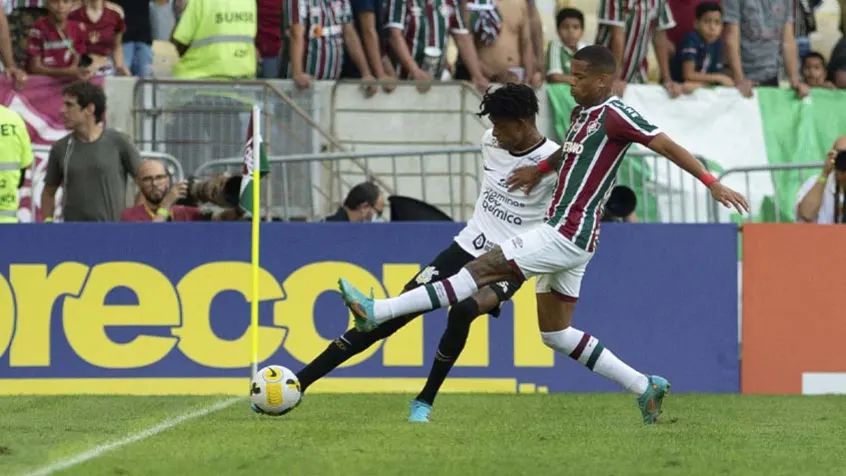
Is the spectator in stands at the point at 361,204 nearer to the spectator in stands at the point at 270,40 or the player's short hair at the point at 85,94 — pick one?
the player's short hair at the point at 85,94

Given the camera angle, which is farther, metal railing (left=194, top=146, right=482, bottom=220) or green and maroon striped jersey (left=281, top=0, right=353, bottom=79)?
green and maroon striped jersey (left=281, top=0, right=353, bottom=79)

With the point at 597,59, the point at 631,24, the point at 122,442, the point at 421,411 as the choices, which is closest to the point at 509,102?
the point at 597,59

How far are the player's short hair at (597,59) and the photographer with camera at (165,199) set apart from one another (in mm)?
5026

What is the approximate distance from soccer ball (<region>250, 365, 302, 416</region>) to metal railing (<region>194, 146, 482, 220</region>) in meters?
6.07

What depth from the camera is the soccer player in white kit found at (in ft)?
31.9

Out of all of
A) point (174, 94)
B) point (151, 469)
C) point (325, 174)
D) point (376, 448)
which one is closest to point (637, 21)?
A: point (325, 174)

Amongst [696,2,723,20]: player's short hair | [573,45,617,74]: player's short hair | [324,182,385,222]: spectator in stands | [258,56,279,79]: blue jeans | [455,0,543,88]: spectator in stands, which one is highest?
[696,2,723,20]: player's short hair

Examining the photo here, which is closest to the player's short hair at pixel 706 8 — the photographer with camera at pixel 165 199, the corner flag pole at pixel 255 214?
the photographer with camera at pixel 165 199

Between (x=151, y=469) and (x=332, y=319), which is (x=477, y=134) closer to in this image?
(x=332, y=319)

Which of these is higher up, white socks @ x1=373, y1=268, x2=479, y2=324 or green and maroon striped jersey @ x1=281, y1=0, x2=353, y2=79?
green and maroon striped jersey @ x1=281, y1=0, x2=353, y2=79

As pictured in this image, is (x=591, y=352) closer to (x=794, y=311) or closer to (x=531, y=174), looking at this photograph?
(x=531, y=174)

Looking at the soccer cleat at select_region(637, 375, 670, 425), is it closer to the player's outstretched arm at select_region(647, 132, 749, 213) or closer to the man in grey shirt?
the player's outstretched arm at select_region(647, 132, 749, 213)

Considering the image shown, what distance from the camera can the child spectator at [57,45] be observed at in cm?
1573

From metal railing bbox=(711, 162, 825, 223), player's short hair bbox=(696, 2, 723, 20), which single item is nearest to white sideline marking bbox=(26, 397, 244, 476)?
metal railing bbox=(711, 162, 825, 223)
